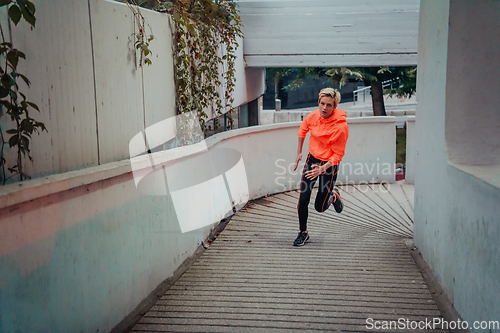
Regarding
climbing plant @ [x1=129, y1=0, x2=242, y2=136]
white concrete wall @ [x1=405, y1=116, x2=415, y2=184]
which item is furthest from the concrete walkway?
white concrete wall @ [x1=405, y1=116, x2=415, y2=184]

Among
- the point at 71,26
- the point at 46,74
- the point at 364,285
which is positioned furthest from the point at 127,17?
the point at 364,285

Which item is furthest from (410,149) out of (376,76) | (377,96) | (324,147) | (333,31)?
(377,96)

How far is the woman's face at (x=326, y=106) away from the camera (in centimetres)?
533

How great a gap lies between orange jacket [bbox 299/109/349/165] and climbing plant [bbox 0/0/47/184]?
3454 mm

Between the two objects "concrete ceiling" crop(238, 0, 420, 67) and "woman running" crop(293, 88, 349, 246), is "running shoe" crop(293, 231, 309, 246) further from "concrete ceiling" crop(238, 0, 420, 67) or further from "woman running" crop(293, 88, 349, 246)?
"concrete ceiling" crop(238, 0, 420, 67)

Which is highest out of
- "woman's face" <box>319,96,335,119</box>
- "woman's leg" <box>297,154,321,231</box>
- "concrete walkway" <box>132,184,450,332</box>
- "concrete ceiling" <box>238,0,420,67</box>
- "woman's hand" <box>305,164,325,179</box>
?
"concrete ceiling" <box>238,0,420,67</box>

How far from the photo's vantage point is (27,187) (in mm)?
2477

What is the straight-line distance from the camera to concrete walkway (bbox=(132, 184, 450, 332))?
3674 millimetres

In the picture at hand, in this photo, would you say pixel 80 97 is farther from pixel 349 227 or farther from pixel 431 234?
pixel 349 227

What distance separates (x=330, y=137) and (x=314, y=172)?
17.5 inches

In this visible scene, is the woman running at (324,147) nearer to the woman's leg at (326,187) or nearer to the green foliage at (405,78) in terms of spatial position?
the woman's leg at (326,187)

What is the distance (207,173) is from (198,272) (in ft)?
4.75

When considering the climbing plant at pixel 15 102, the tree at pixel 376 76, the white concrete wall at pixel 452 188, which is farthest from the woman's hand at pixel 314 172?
the tree at pixel 376 76

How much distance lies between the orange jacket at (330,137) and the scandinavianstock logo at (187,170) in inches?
53.1
